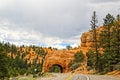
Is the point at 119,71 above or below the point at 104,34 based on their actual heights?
below

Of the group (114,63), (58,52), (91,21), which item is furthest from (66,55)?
(114,63)

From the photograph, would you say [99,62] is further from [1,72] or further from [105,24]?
[1,72]

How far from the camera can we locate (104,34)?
64312 mm

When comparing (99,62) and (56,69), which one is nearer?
(99,62)

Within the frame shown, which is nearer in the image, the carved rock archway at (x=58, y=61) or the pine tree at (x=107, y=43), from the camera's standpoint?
the pine tree at (x=107, y=43)

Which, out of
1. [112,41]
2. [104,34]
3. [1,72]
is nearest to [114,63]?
[112,41]

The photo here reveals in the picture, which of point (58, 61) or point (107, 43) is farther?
point (58, 61)

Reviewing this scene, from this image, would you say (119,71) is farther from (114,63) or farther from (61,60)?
(61,60)

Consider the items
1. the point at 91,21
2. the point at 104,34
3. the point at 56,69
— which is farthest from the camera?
the point at 56,69

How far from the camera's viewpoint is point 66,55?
11938 centimetres

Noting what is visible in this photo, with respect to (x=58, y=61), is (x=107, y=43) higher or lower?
higher

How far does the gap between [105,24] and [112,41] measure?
9.95 metres

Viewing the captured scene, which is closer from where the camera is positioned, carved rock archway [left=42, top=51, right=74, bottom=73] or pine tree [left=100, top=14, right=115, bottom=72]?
pine tree [left=100, top=14, right=115, bottom=72]

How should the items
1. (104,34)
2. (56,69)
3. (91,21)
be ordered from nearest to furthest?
(104,34), (91,21), (56,69)
